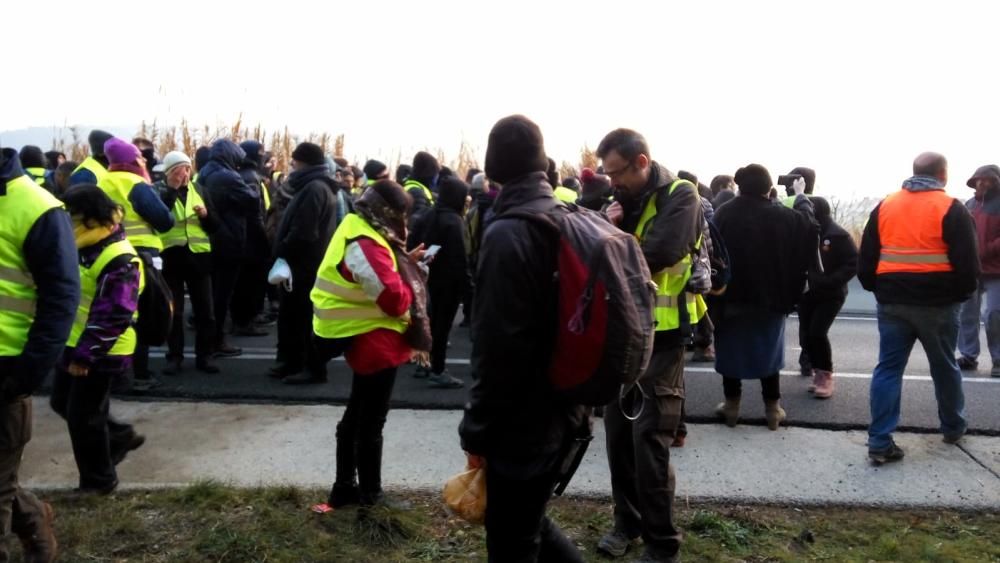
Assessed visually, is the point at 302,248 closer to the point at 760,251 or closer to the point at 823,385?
the point at 760,251

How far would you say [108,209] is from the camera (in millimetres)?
4254

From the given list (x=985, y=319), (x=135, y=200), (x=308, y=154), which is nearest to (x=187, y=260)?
(x=135, y=200)

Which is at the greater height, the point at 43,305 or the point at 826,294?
the point at 43,305

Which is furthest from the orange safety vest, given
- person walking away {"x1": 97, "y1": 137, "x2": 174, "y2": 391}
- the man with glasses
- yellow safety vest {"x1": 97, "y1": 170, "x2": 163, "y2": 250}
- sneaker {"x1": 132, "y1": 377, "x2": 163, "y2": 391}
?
sneaker {"x1": 132, "y1": 377, "x2": 163, "y2": 391}

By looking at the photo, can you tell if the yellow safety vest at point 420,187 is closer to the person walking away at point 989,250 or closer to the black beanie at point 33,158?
the black beanie at point 33,158

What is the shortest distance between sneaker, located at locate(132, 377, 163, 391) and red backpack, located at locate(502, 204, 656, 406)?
5.01 m

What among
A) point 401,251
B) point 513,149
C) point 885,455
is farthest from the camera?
point 885,455

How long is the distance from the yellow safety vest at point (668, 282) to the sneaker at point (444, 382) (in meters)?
Result: 2.99

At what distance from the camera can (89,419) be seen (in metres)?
4.41

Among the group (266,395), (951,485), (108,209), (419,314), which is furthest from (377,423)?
(951,485)

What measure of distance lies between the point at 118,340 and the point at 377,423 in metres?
1.49

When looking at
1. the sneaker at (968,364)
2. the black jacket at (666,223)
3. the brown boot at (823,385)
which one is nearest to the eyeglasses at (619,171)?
the black jacket at (666,223)

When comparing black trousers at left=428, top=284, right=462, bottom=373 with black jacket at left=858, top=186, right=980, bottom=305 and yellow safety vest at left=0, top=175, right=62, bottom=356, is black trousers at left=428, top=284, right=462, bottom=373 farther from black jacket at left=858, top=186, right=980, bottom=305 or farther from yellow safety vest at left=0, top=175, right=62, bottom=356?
yellow safety vest at left=0, top=175, right=62, bottom=356

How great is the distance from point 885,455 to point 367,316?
11.1 ft
